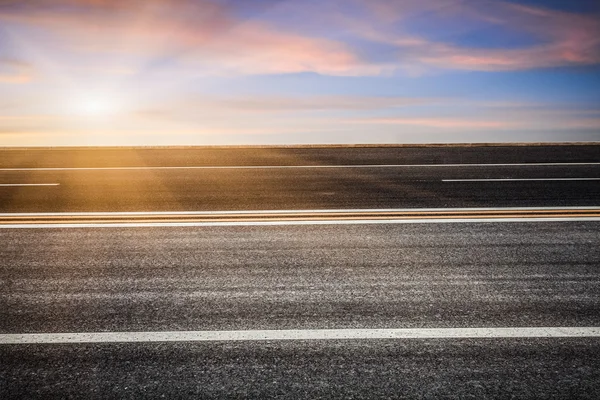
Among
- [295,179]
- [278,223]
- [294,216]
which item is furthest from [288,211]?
[295,179]

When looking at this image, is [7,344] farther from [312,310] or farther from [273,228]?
[273,228]

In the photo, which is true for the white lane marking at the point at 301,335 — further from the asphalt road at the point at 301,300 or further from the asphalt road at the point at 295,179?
the asphalt road at the point at 295,179

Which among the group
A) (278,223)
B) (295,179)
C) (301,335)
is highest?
(295,179)

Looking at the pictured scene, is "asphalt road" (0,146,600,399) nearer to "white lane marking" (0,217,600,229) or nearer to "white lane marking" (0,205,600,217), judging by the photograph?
"white lane marking" (0,217,600,229)

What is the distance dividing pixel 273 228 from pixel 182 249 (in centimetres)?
135

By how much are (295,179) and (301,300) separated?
677cm

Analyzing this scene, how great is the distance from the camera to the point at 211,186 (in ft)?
32.2

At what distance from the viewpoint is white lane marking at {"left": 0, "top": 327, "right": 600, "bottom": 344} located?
11.2 ft

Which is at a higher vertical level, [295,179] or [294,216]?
[295,179]

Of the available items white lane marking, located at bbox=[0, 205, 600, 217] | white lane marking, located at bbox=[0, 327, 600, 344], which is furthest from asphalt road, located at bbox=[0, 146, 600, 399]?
white lane marking, located at bbox=[0, 205, 600, 217]

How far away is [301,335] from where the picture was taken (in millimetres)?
3465

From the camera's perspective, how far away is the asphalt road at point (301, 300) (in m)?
2.94

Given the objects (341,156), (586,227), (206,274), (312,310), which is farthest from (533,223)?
(341,156)

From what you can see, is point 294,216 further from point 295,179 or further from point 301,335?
point 295,179
